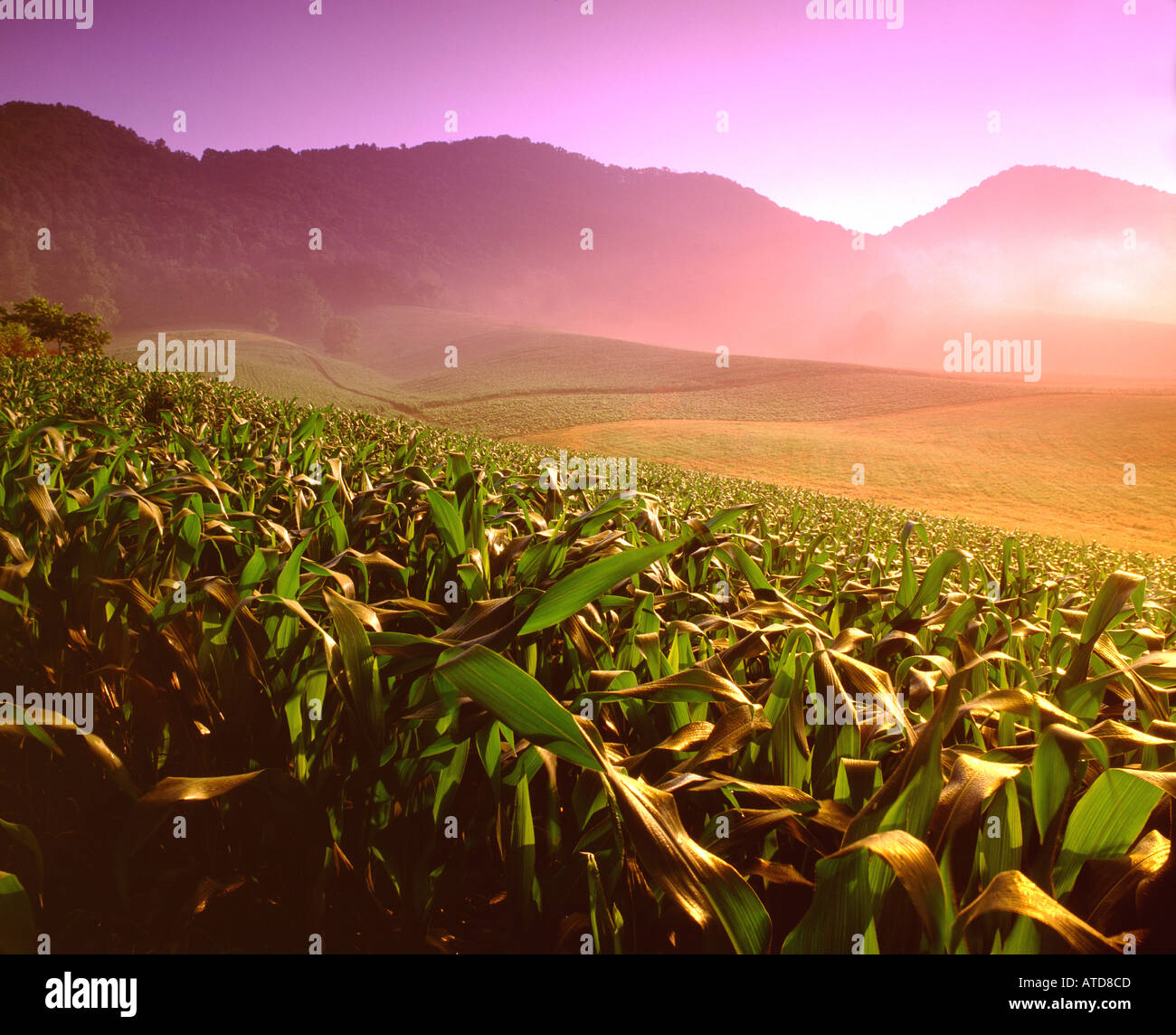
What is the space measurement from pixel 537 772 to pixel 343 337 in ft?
450

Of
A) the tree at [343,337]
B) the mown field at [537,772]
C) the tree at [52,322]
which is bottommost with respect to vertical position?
the mown field at [537,772]

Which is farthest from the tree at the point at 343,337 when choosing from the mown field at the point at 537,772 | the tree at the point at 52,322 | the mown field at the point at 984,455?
the mown field at the point at 537,772

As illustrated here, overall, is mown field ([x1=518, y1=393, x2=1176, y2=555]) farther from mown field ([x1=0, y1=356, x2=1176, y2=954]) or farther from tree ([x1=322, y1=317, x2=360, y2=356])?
tree ([x1=322, y1=317, x2=360, y2=356])

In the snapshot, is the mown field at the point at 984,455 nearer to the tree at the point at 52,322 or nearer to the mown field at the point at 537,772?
the mown field at the point at 537,772

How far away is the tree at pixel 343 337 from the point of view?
4897 inches

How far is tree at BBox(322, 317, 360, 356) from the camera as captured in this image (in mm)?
124375

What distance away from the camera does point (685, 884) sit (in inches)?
26.3

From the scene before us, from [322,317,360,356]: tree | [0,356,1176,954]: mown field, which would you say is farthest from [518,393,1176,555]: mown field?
[322,317,360,356]: tree

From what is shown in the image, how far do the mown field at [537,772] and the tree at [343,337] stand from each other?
134071mm

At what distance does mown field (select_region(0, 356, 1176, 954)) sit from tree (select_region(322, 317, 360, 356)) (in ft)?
440

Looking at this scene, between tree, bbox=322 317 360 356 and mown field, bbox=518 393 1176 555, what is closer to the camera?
mown field, bbox=518 393 1176 555
